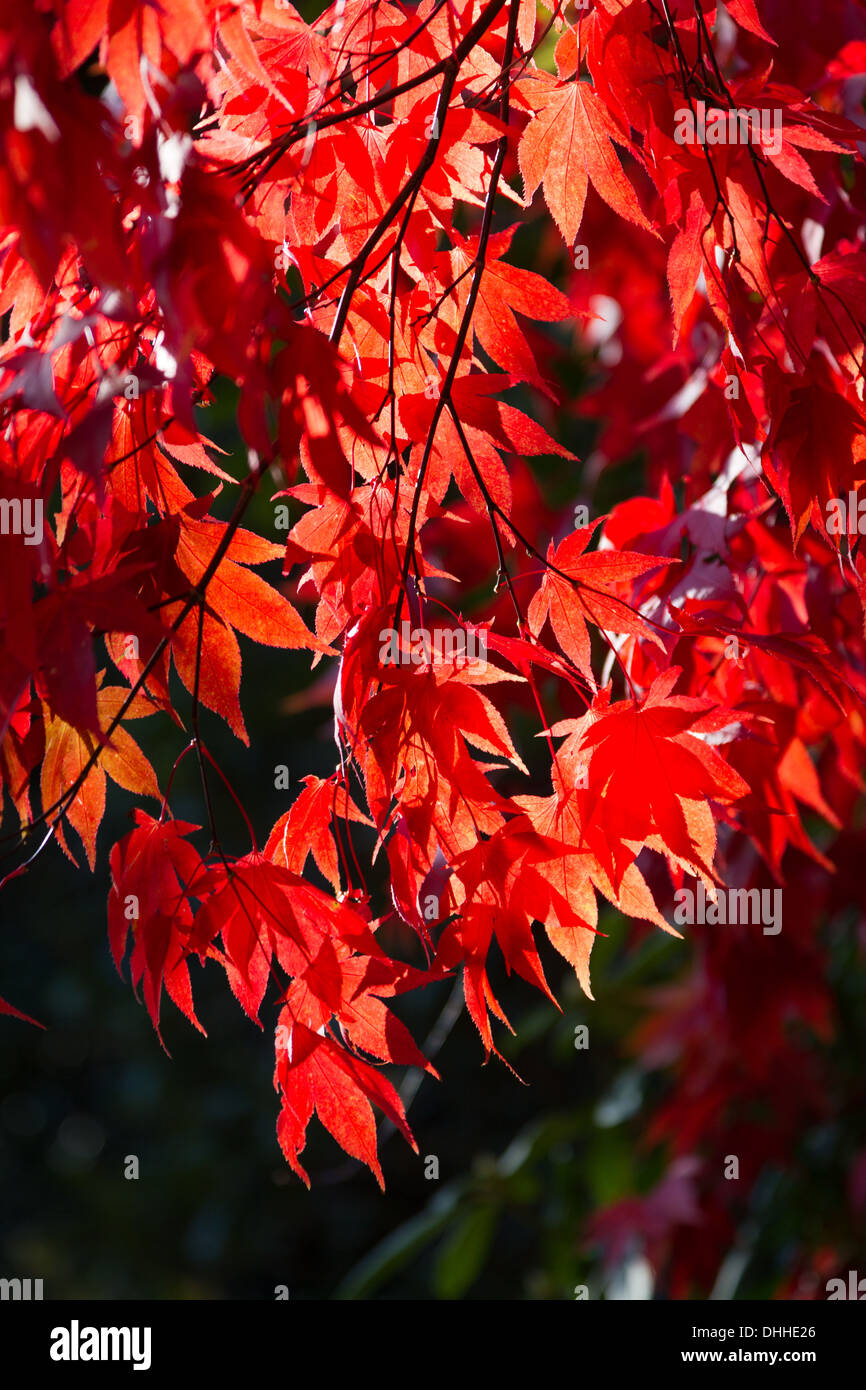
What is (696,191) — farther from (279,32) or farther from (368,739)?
(368,739)

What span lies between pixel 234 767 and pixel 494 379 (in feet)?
11.7

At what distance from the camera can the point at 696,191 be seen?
72cm

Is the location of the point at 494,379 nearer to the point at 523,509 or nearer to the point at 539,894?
the point at 539,894

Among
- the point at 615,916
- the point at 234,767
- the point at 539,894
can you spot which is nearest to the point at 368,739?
the point at 539,894

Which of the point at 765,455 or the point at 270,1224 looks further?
the point at 270,1224

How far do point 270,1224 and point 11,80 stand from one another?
4.19 metres

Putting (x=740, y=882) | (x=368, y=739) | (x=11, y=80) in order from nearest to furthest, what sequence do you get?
(x=11, y=80)
(x=368, y=739)
(x=740, y=882)

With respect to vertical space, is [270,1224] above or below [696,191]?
below

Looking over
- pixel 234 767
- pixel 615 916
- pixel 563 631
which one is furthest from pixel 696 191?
pixel 234 767

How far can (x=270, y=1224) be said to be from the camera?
4082 millimetres
